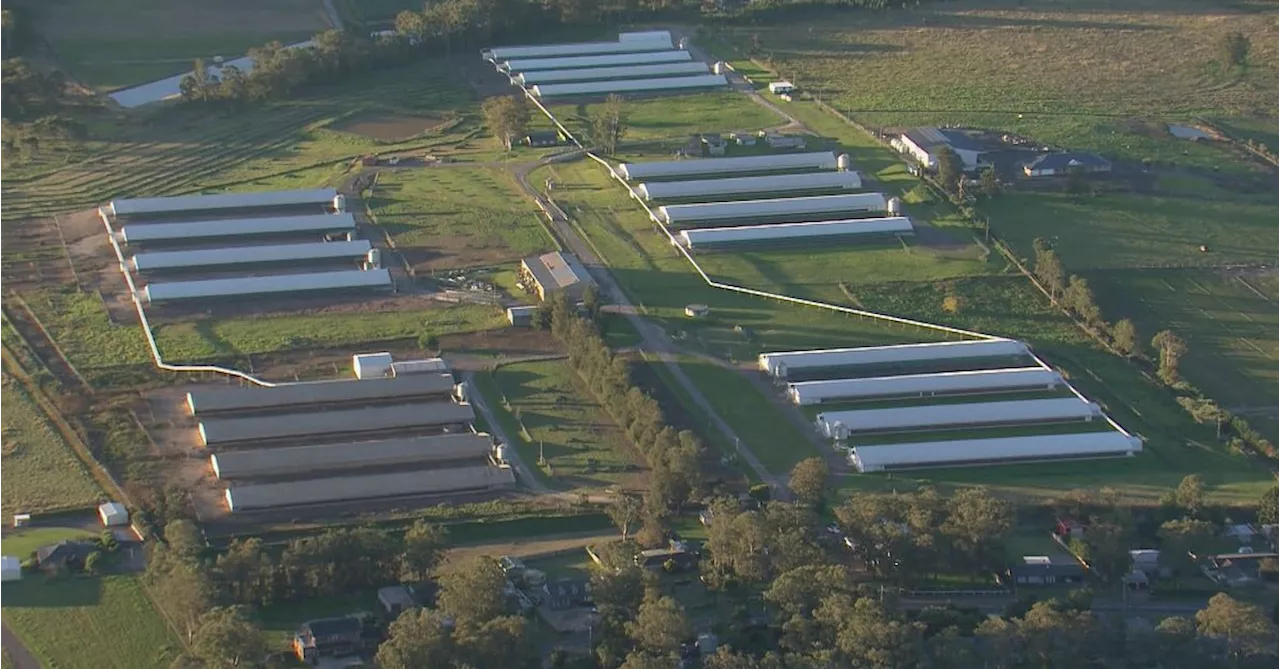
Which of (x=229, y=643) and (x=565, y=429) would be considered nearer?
(x=229, y=643)

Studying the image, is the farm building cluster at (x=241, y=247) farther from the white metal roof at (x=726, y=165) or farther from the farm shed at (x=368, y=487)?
the farm shed at (x=368, y=487)

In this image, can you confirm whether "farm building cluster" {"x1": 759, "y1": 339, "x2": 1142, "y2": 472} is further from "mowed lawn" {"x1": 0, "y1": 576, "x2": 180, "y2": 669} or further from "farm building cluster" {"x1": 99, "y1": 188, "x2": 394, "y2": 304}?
"mowed lawn" {"x1": 0, "y1": 576, "x2": 180, "y2": 669}

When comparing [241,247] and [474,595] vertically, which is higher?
[241,247]

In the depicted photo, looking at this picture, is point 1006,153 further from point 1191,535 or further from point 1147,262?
point 1191,535

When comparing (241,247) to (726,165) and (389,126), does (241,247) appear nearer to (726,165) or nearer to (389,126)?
(389,126)

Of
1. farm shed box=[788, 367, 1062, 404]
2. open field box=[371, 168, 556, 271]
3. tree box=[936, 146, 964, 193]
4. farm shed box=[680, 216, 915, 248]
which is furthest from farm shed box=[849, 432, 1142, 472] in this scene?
tree box=[936, 146, 964, 193]

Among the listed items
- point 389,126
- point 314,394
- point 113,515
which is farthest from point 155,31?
point 113,515
